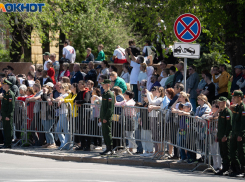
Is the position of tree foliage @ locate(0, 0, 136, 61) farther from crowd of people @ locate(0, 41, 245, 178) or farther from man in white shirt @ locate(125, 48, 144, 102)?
crowd of people @ locate(0, 41, 245, 178)

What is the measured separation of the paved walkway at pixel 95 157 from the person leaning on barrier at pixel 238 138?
883mm

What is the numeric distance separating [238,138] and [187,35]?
301 centimetres

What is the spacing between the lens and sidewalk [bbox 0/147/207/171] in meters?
11.7

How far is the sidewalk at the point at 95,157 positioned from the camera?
461 inches

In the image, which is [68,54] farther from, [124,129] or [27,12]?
[124,129]

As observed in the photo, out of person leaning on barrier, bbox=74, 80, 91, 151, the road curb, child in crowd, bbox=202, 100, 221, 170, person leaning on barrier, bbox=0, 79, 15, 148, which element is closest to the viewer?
child in crowd, bbox=202, 100, 221, 170

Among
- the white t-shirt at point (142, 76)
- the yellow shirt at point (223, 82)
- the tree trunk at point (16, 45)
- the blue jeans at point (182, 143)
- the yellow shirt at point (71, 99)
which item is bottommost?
the blue jeans at point (182, 143)

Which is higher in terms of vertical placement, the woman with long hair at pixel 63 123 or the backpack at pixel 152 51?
the backpack at pixel 152 51

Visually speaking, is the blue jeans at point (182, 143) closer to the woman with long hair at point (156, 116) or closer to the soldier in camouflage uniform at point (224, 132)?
the woman with long hair at point (156, 116)

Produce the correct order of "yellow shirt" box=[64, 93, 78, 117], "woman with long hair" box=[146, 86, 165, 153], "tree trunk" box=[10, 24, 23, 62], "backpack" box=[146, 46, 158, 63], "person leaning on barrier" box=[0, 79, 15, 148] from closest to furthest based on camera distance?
"woman with long hair" box=[146, 86, 165, 153] → "yellow shirt" box=[64, 93, 78, 117] → "person leaning on barrier" box=[0, 79, 15, 148] → "backpack" box=[146, 46, 158, 63] → "tree trunk" box=[10, 24, 23, 62]

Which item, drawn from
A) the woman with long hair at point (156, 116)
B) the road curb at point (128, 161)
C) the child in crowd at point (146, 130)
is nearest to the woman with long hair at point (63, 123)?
the road curb at point (128, 161)

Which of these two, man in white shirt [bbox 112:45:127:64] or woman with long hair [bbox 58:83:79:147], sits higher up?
man in white shirt [bbox 112:45:127:64]

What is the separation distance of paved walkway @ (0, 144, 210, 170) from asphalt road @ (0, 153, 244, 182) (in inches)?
14.7

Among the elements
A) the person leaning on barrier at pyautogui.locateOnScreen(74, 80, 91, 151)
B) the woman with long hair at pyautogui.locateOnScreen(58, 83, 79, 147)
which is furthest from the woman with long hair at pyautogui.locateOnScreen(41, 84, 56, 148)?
the person leaning on barrier at pyautogui.locateOnScreen(74, 80, 91, 151)
